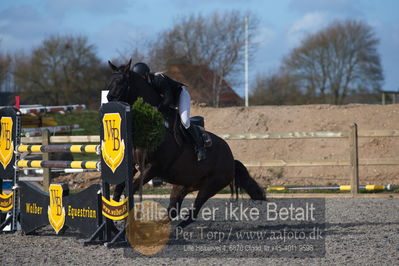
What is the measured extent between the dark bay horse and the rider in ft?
0.28

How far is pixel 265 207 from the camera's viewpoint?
8.52 metres

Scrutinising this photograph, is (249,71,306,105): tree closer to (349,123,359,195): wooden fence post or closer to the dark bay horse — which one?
(349,123,359,195): wooden fence post

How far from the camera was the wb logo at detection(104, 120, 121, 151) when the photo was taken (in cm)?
527

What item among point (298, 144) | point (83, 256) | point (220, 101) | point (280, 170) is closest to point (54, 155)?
point (280, 170)

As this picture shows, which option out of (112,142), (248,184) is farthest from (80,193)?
(248,184)

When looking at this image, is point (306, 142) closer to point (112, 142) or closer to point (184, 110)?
point (184, 110)

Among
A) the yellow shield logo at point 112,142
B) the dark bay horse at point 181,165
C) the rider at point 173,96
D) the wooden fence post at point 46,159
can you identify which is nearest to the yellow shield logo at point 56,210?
the dark bay horse at point 181,165

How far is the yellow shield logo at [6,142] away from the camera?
6609mm

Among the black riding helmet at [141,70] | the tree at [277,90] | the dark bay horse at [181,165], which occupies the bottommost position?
the dark bay horse at [181,165]

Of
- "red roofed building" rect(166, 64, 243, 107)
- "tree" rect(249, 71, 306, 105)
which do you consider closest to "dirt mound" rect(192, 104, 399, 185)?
"red roofed building" rect(166, 64, 243, 107)

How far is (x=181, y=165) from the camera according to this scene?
243 inches

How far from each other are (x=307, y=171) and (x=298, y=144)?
1.15 m

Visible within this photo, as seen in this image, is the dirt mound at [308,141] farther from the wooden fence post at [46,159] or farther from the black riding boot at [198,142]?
the black riding boot at [198,142]

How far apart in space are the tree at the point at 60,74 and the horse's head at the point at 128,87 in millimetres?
24787
